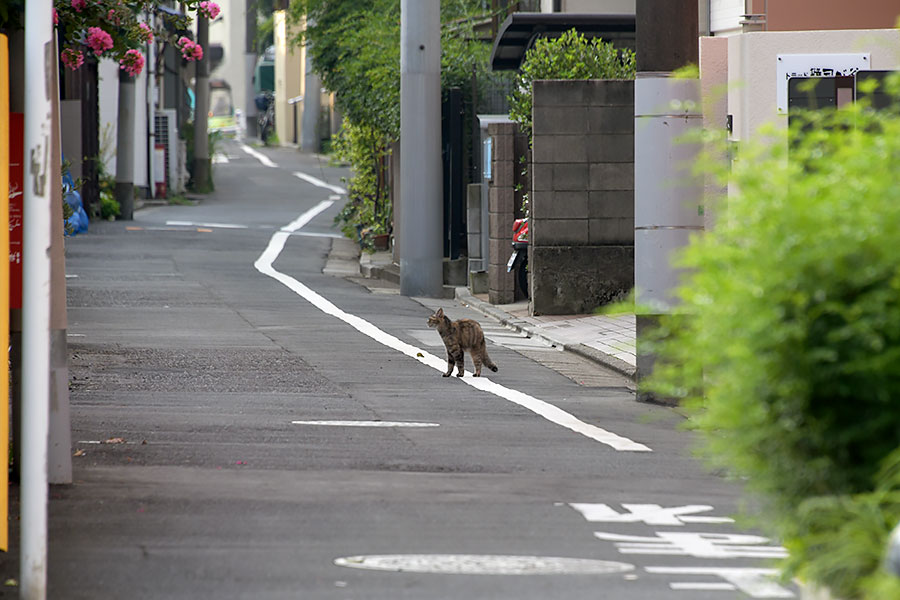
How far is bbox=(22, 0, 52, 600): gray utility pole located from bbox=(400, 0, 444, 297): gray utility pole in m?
15.6

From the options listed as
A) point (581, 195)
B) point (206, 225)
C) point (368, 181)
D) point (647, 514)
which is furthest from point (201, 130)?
point (647, 514)

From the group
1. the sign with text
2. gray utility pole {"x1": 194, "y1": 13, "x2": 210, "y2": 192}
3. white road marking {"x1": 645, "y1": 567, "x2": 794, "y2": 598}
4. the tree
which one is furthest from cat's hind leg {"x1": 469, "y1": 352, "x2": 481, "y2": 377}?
gray utility pole {"x1": 194, "y1": 13, "x2": 210, "y2": 192}

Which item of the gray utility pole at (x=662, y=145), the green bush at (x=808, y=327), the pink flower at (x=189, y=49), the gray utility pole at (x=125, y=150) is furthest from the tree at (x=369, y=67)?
the green bush at (x=808, y=327)

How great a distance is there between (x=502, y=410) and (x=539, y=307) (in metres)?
6.83

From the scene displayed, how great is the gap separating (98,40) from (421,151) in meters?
11.7

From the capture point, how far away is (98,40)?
31.5ft

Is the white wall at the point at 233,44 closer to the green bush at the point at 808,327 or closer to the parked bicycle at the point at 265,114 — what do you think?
the parked bicycle at the point at 265,114

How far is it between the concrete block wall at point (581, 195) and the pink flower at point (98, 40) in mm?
7705

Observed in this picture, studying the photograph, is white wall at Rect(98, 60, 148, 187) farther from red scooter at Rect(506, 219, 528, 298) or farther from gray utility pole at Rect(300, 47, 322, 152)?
red scooter at Rect(506, 219, 528, 298)

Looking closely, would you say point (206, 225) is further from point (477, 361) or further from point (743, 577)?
point (743, 577)

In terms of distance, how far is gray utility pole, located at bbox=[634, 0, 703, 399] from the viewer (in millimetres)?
10727

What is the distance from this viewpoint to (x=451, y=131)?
2233 cm

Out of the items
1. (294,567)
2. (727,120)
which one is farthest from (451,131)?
(294,567)

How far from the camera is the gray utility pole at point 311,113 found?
195ft
